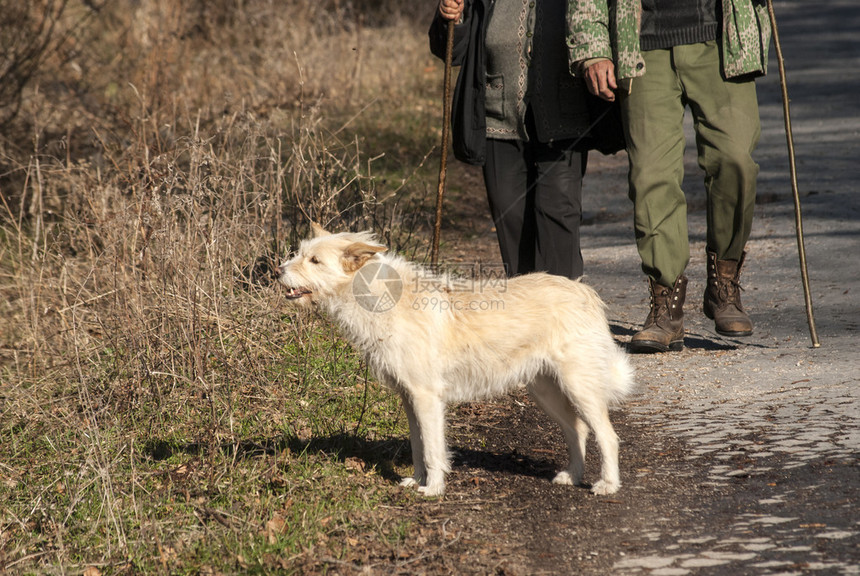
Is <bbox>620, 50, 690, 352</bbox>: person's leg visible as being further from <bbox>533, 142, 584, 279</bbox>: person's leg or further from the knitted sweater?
<bbox>533, 142, 584, 279</bbox>: person's leg

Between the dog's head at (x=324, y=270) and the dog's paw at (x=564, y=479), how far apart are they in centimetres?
138

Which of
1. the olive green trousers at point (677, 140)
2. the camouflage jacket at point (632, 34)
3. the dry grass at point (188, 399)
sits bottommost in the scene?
the dry grass at point (188, 399)

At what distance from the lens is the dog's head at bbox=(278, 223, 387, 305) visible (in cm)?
464

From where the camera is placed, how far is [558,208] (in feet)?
19.0

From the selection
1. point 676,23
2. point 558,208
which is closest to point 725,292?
point 558,208

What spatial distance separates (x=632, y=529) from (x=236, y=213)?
364 centimetres

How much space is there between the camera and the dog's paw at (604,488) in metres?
4.29

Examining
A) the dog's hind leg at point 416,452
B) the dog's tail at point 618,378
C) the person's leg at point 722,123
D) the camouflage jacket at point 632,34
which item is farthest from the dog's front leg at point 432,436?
the person's leg at point 722,123

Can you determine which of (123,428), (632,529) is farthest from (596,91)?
(123,428)

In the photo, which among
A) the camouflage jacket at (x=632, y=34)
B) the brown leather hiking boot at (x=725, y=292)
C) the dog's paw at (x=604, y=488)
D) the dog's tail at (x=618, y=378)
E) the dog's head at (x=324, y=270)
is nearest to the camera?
the dog's paw at (x=604, y=488)

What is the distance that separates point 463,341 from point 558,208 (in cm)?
166

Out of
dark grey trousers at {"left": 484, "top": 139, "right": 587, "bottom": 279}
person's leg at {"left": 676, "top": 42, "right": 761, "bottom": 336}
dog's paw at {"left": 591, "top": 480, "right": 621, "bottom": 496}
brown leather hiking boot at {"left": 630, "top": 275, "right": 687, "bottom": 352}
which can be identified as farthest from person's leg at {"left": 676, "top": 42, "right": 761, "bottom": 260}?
dog's paw at {"left": 591, "top": 480, "right": 621, "bottom": 496}

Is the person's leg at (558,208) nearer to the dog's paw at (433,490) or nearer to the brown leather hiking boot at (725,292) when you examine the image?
the brown leather hiking boot at (725,292)

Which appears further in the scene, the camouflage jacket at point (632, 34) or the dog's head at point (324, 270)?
the camouflage jacket at point (632, 34)
